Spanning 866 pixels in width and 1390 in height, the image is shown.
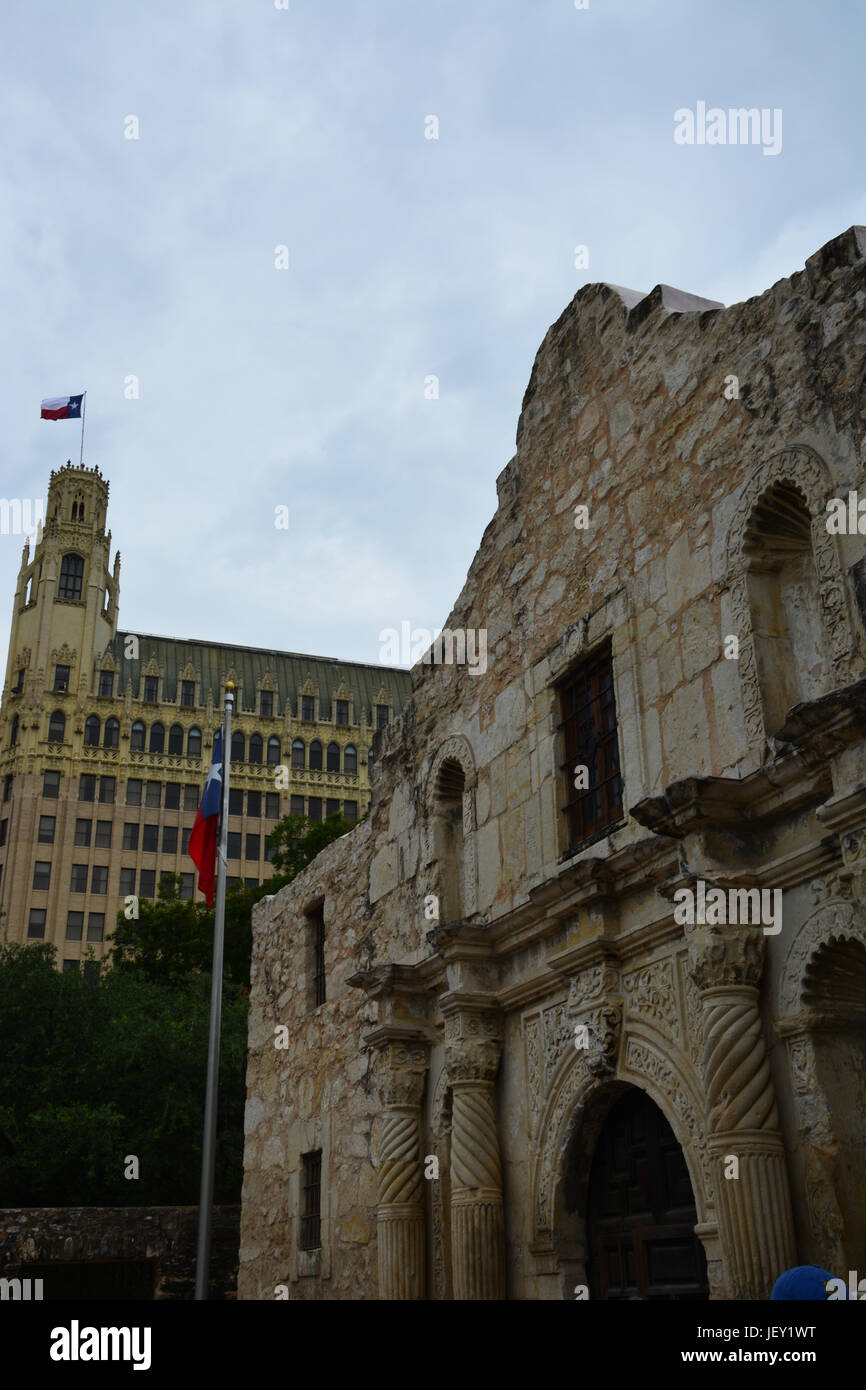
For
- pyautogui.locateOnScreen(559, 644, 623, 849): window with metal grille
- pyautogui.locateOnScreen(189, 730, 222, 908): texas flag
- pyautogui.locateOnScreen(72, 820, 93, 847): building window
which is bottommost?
pyautogui.locateOnScreen(559, 644, 623, 849): window with metal grille

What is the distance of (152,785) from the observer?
59.4 meters

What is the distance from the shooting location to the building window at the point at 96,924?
55.7m

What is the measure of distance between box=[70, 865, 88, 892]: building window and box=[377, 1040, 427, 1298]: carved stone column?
47.6m

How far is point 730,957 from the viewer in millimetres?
7199

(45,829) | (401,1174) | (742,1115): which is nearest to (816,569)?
(742,1115)

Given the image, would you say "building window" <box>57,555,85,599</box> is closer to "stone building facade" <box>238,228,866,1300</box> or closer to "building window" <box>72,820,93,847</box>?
"building window" <box>72,820,93,847</box>

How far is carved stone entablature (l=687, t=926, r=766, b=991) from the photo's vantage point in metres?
7.18

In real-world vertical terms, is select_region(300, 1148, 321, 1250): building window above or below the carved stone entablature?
below

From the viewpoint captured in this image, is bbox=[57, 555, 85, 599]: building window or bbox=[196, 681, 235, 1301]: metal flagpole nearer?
bbox=[196, 681, 235, 1301]: metal flagpole

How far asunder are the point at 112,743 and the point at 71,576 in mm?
8176

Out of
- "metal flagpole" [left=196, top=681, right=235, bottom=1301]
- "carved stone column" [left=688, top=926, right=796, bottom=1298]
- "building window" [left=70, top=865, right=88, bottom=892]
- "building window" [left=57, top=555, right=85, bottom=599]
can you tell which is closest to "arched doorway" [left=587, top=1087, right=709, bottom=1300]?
"carved stone column" [left=688, top=926, right=796, bottom=1298]
